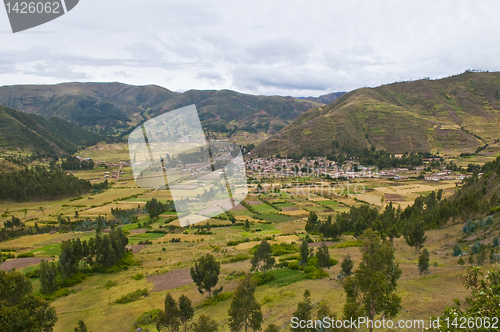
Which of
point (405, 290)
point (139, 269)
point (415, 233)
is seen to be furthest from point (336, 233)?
point (139, 269)

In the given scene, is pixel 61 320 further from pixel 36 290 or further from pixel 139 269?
pixel 139 269

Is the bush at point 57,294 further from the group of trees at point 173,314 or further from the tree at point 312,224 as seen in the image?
the tree at point 312,224

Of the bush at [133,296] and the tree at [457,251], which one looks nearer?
the bush at [133,296]

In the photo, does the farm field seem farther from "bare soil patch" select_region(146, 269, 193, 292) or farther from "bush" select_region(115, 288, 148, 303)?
"bush" select_region(115, 288, 148, 303)

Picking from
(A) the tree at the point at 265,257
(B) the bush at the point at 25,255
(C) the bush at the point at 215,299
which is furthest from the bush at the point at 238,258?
(B) the bush at the point at 25,255

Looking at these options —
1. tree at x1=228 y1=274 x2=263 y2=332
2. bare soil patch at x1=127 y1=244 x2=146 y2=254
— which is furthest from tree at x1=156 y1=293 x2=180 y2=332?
bare soil patch at x1=127 y1=244 x2=146 y2=254

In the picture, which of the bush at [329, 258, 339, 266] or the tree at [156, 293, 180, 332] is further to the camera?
the bush at [329, 258, 339, 266]

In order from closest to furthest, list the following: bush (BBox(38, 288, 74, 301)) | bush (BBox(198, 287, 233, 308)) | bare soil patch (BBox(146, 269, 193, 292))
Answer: bush (BBox(198, 287, 233, 308)), bush (BBox(38, 288, 74, 301)), bare soil patch (BBox(146, 269, 193, 292))

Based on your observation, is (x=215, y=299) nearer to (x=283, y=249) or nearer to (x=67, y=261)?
(x=283, y=249)
